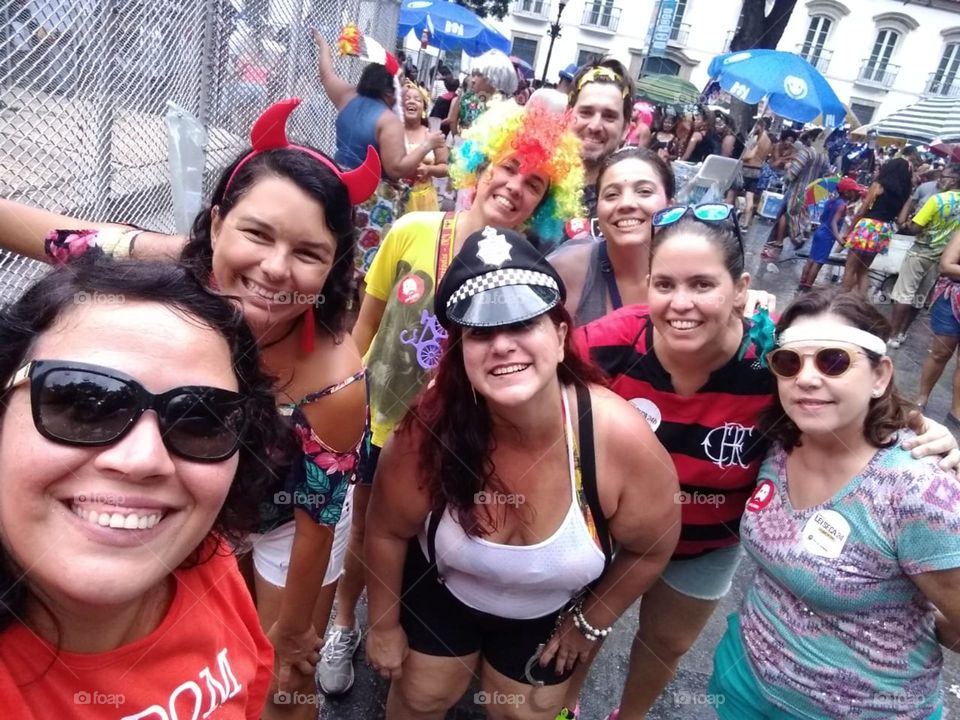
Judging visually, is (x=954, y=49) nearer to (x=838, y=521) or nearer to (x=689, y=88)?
(x=689, y=88)

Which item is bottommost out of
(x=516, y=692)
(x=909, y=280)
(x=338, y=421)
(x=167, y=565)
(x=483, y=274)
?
(x=516, y=692)

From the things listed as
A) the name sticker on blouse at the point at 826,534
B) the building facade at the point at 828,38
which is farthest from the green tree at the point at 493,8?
the name sticker on blouse at the point at 826,534

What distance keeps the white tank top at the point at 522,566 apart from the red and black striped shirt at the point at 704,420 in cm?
39

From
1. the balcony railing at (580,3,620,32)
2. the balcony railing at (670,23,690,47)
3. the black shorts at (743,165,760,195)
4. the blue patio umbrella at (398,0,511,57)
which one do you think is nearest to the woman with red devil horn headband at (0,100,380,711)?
the black shorts at (743,165,760,195)

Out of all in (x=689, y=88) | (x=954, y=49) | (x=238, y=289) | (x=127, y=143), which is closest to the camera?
(x=238, y=289)

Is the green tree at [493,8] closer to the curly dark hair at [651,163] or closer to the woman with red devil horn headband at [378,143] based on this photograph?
the woman with red devil horn headband at [378,143]

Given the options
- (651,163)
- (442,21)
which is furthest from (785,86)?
(651,163)

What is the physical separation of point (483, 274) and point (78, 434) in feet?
3.38

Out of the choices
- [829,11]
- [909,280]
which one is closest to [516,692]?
[909,280]

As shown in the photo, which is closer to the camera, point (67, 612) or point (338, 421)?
point (67, 612)

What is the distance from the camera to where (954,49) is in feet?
123

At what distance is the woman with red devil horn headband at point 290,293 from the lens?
1.68 metres

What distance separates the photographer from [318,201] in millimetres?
1713

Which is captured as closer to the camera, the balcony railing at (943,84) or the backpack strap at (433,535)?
the backpack strap at (433,535)
